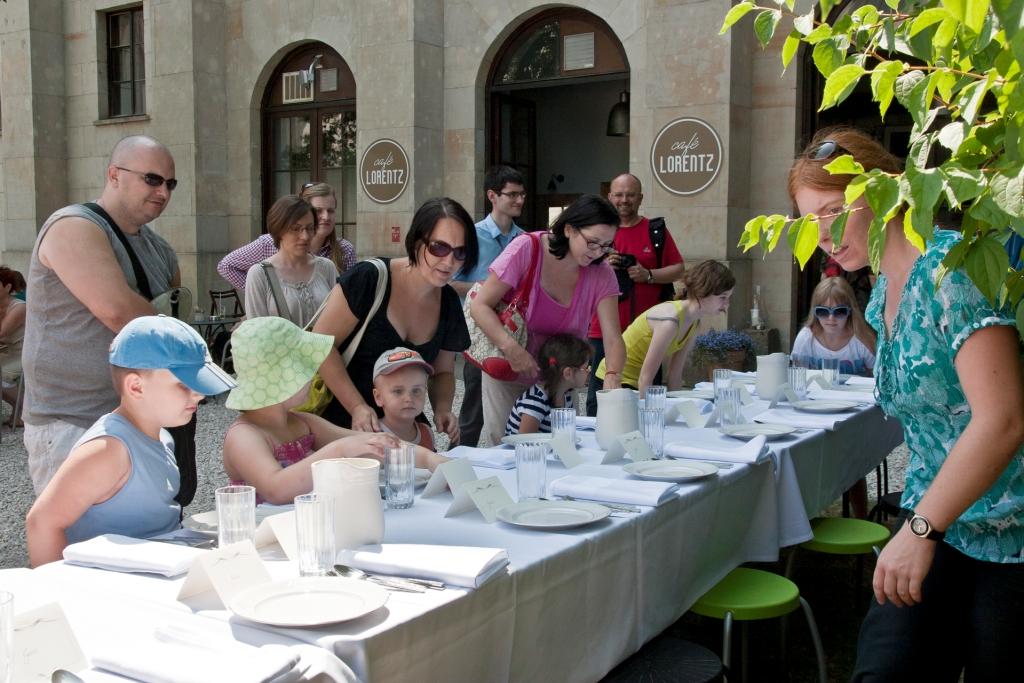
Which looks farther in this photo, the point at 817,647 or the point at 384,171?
the point at 384,171

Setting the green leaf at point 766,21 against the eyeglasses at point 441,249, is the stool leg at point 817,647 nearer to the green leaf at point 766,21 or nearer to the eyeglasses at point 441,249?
the eyeglasses at point 441,249

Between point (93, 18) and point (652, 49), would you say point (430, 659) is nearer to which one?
point (652, 49)

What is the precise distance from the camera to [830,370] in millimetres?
4840

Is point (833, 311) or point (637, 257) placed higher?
point (637, 257)

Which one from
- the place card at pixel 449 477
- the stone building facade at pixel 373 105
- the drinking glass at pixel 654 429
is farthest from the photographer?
the stone building facade at pixel 373 105

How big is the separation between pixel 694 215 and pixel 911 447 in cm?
669

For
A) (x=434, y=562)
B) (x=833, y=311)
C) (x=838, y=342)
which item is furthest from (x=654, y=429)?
(x=838, y=342)

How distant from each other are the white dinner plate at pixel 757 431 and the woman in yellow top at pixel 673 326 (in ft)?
2.67

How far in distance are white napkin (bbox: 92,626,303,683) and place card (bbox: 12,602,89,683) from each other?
0.04 metres

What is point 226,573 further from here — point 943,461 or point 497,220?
point 497,220

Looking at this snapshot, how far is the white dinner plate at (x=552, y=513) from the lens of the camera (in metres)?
2.29

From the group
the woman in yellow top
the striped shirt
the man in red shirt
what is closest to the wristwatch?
the striped shirt

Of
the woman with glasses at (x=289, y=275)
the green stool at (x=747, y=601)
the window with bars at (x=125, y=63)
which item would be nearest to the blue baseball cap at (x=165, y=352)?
the green stool at (x=747, y=601)

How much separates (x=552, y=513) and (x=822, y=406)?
6.84 feet
